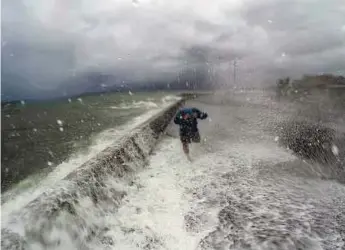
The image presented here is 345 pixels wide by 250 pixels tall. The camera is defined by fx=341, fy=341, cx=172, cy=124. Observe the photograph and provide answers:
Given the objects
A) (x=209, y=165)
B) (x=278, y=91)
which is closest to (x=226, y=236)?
(x=209, y=165)

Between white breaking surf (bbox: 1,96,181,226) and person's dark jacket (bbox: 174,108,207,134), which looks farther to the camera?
person's dark jacket (bbox: 174,108,207,134)

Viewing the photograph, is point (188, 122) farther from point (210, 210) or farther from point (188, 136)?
point (210, 210)

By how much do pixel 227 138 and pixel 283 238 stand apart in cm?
970

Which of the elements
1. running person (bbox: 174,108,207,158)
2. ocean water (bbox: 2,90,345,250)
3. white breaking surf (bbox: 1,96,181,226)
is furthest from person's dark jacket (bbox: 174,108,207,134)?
white breaking surf (bbox: 1,96,181,226)

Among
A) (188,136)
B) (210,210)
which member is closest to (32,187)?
(210,210)

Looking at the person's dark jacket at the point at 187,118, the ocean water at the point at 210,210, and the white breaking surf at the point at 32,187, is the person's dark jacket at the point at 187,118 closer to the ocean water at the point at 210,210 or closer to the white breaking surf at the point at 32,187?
the ocean water at the point at 210,210

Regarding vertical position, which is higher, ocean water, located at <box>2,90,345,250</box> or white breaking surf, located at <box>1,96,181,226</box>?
white breaking surf, located at <box>1,96,181,226</box>

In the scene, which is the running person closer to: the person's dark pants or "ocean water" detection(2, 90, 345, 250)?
the person's dark pants

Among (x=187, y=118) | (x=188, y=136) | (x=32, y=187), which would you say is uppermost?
(x=187, y=118)

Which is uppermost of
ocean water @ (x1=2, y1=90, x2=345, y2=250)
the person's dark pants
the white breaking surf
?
the person's dark pants

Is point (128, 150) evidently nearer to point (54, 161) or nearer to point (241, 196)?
point (54, 161)

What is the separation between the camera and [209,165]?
10906mm

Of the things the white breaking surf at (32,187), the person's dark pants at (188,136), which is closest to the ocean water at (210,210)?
the white breaking surf at (32,187)

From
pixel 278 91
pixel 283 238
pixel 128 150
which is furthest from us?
pixel 278 91
